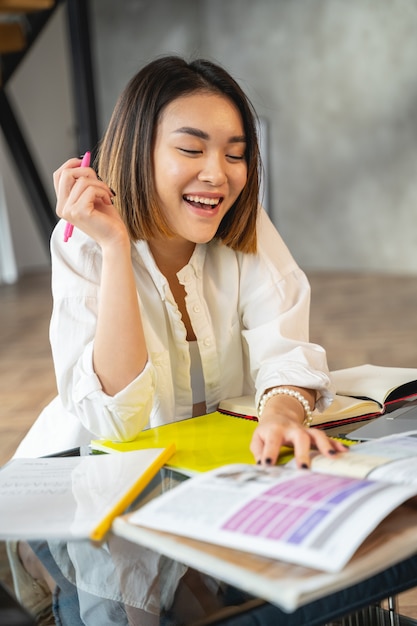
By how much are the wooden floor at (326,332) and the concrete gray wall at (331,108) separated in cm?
49

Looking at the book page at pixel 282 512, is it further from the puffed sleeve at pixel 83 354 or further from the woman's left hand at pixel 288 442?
the puffed sleeve at pixel 83 354

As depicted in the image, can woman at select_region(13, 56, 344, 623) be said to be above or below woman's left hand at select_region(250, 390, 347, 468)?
above

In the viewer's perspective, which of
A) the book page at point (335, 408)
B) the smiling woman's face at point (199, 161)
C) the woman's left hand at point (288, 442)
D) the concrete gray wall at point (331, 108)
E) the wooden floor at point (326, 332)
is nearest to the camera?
the woman's left hand at point (288, 442)

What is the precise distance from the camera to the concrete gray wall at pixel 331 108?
6.96 metres

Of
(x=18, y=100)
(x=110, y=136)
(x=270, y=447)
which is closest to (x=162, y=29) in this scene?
(x=18, y=100)

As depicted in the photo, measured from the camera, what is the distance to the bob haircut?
1.37m

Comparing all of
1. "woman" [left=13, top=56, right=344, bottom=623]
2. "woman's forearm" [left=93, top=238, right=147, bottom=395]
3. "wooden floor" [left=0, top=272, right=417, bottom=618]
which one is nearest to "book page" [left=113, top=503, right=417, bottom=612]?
"woman" [left=13, top=56, right=344, bottom=623]

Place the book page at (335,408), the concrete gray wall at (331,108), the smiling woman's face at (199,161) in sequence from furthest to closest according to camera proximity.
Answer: the concrete gray wall at (331,108)
the smiling woman's face at (199,161)
the book page at (335,408)

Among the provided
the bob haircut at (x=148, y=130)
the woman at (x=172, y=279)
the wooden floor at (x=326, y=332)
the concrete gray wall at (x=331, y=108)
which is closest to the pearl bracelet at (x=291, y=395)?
the woman at (x=172, y=279)

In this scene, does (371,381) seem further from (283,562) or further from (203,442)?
(283,562)

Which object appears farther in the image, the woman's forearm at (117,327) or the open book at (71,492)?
the woman's forearm at (117,327)

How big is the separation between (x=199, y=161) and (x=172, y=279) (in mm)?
251

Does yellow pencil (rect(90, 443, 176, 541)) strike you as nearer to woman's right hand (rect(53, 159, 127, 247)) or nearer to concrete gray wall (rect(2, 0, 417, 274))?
woman's right hand (rect(53, 159, 127, 247))

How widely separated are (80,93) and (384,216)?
2.76 m
